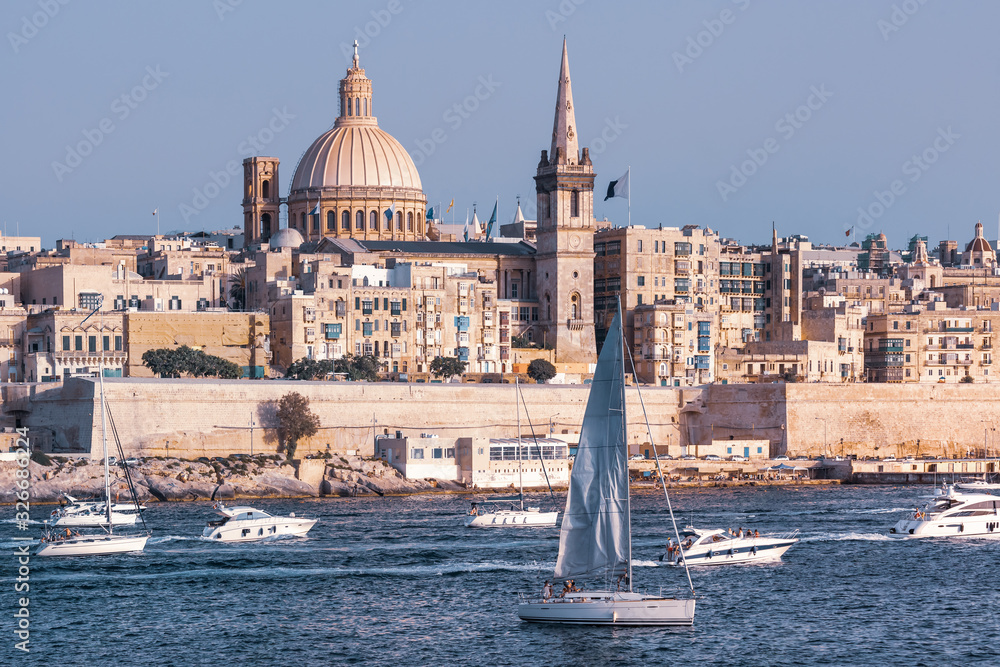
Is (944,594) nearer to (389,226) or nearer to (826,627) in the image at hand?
(826,627)

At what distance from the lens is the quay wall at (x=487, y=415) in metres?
65.6

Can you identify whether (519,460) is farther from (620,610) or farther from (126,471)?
(620,610)

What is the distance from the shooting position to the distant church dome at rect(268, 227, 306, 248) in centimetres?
9206

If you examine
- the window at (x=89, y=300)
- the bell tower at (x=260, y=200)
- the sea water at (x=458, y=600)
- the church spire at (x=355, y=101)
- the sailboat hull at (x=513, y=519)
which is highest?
the church spire at (x=355, y=101)

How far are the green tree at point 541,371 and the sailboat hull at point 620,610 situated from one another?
46933 mm

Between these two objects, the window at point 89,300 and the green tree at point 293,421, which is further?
the window at point 89,300

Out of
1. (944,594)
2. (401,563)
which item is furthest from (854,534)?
(401,563)

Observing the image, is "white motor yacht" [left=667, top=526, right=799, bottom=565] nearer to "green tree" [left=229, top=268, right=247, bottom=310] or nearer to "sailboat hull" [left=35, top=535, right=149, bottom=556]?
"sailboat hull" [left=35, top=535, right=149, bottom=556]

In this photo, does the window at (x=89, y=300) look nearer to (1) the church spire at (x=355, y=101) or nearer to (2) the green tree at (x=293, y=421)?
(2) the green tree at (x=293, y=421)

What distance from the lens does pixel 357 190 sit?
9612 cm

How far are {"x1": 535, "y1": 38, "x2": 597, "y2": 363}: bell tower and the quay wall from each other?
8.56 m

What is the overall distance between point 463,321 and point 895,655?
161 feet

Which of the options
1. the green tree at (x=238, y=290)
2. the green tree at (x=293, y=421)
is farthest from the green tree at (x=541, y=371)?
the green tree at (x=293, y=421)

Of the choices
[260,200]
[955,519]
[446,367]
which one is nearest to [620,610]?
[955,519]
